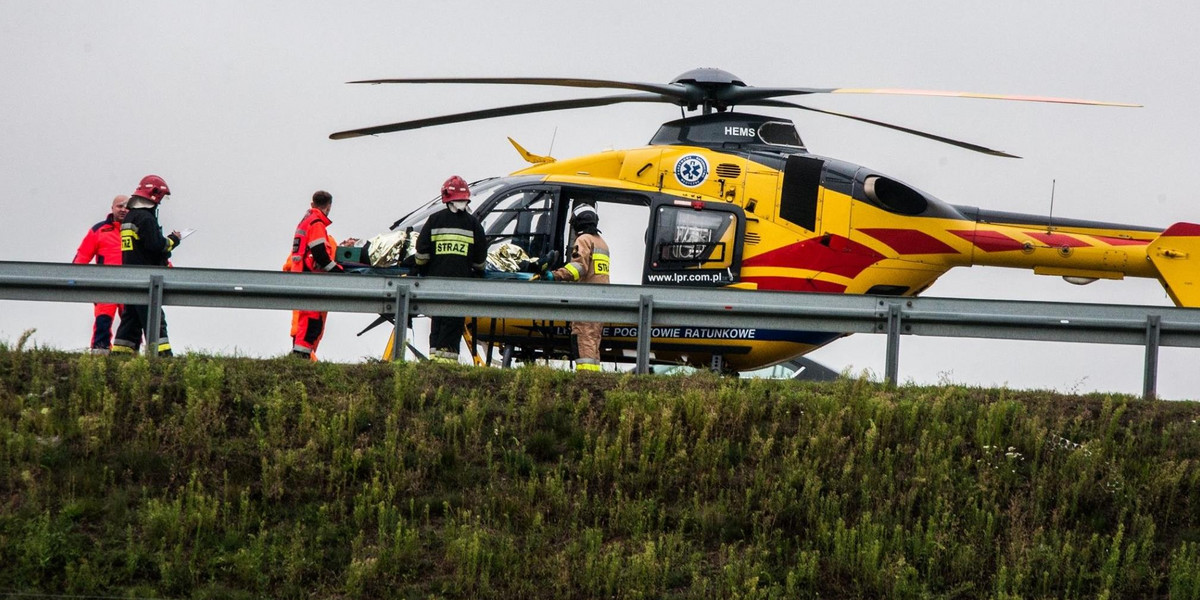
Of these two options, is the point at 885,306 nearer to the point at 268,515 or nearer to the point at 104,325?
the point at 268,515

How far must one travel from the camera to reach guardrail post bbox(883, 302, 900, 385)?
12070mm

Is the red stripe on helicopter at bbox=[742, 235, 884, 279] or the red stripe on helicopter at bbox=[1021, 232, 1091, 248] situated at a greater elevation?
the red stripe on helicopter at bbox=[1021, 232, 1091, 248]

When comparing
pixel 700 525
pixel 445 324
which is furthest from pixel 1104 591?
pixel 445 324

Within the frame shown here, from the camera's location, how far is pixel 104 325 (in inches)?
615

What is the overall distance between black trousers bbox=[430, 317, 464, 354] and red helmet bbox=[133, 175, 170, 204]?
A: 9.63ft

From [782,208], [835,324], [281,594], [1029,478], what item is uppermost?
[782,208]

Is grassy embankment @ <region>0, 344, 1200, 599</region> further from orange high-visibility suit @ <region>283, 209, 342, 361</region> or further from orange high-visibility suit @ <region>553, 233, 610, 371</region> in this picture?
orange high-visibility suit @ <region>283, 209, 342, 361</region>

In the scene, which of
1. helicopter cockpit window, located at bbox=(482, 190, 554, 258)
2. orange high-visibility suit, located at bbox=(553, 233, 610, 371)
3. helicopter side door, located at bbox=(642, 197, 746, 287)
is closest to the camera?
orange high-visibility suit, located at bbox=(553, 233, 610, 371)

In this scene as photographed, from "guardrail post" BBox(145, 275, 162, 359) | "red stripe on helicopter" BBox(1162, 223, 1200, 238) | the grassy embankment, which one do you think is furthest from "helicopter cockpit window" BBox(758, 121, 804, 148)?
"guardrail post" BBox(145, 275, 162, 359)

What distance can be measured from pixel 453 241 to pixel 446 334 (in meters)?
0.94

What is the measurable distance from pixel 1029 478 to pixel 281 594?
441 centimetres

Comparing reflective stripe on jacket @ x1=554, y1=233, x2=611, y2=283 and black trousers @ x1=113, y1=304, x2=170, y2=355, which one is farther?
reflective stripe on jacket @ x1=554, y1=233, x2=611, y2=283

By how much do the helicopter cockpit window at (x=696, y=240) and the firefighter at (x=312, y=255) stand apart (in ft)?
9.87

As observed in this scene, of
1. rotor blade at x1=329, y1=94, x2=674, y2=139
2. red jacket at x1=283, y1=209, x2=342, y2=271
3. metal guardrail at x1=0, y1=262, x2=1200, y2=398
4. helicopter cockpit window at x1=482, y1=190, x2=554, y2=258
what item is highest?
rotor blade at x1=329, y1=94, x2=674, y2=139
